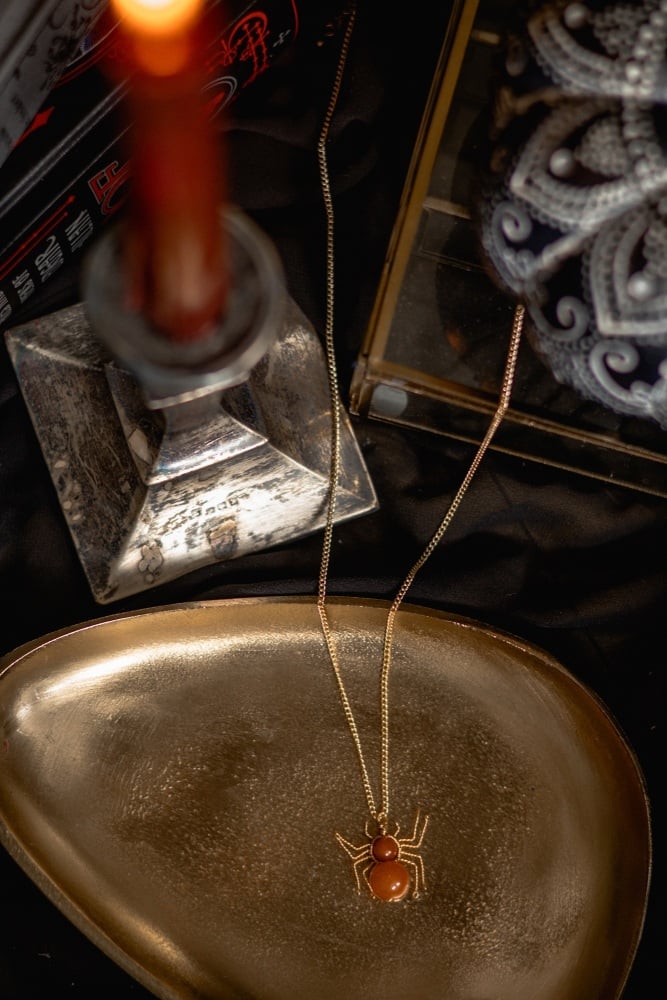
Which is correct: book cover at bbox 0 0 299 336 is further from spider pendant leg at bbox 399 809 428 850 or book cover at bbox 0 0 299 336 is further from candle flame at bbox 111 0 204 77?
spider pendant leg at bbox 399 809 428 850

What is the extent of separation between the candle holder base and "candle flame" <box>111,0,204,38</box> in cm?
30

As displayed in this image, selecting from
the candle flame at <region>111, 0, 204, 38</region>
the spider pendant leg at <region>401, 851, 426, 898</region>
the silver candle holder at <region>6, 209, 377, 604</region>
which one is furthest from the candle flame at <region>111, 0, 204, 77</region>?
the spider pendant leg at <region>401, 851, 426, 898</region>

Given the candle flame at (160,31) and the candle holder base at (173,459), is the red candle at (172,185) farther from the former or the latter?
the candle holder base at (173,459)

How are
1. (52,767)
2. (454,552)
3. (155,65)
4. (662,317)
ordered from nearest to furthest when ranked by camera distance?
(155,65) → (662,317) → (52,767) → (454,552)

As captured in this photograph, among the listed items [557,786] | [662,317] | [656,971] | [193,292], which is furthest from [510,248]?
[656,971]

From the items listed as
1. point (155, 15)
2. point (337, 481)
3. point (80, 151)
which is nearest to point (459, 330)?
point (337, 481)

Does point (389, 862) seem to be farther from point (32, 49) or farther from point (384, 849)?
point (32, 49)

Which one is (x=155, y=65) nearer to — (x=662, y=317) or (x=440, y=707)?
(x=662, y=317)

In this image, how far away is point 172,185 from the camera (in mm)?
256

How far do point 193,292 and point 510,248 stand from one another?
26cm

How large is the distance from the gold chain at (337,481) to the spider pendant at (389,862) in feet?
0.05

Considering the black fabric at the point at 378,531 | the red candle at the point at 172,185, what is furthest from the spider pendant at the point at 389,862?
the red candle at the point at 172,185

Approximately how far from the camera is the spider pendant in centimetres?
61

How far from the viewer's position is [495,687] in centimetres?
65
